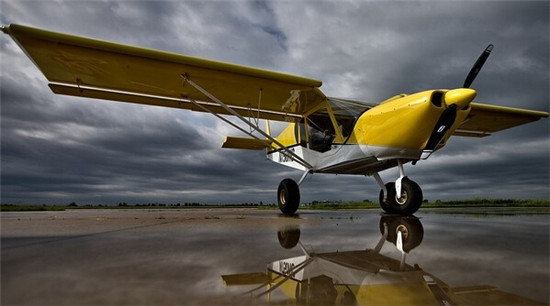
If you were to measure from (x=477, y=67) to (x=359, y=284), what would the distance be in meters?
6.01

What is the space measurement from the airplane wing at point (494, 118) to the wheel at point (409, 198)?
362cm

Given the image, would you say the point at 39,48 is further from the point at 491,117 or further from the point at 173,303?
the point at 491,117

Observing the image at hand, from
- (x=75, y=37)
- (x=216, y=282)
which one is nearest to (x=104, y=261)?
(x=216, y=282)

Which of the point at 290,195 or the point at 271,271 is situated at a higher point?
the point at 290,195

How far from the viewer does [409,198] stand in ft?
16.6

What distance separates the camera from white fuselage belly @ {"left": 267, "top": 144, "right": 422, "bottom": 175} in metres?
5.30

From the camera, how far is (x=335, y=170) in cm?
685

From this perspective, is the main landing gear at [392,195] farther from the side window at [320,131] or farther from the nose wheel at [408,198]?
the side window at [320,131]

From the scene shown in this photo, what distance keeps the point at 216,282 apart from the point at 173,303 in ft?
0.90

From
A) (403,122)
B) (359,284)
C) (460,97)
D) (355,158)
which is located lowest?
(359,284)

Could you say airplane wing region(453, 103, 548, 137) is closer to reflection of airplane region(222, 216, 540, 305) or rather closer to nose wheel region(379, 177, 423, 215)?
nose wheel region(379, 177, 423, 215)

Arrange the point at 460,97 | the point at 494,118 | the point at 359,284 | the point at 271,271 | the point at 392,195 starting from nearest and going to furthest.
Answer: the point at 359,284
the point at 271,271
the point at 460,97
the point at 392,195
the point at 494,118

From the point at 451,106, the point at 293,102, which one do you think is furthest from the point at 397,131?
the point at 293,102

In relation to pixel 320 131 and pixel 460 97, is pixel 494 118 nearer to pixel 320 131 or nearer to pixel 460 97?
pixel 460 97
